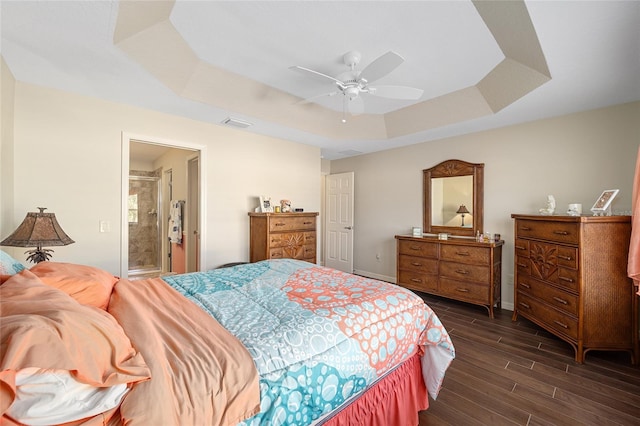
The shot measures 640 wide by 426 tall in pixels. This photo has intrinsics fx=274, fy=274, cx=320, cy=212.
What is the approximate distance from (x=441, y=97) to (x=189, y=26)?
2.85 m

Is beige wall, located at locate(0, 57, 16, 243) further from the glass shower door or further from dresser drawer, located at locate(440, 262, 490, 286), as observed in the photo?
dresser drawer, located at locate(440, 262, 490, 286)

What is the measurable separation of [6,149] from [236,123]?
6.82 feet

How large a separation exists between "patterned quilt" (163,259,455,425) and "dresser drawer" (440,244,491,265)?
7.16 ft

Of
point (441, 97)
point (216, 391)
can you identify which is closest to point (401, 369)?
point (216, 391)

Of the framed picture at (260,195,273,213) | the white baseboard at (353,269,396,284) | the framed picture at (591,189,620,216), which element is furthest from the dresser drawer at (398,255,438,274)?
the framed picture at (260,195,273,213)

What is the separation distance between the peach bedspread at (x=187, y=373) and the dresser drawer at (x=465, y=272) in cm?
335

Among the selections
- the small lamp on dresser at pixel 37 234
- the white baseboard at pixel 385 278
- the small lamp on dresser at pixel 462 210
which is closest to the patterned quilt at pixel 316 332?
the small lamp on dresser at pixel 37 234

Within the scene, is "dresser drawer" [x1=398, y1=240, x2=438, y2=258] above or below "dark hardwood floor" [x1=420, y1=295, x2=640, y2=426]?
above

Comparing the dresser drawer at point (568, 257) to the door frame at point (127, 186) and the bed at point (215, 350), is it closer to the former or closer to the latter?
the bed at point (215, 350)

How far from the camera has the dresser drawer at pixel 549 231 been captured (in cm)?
248

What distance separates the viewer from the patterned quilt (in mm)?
1109

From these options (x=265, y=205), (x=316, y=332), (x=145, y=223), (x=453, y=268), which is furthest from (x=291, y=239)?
(x=145, y=223)

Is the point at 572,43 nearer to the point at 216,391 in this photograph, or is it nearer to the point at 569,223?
the point at 569,223

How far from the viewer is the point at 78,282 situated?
4.27 feet
